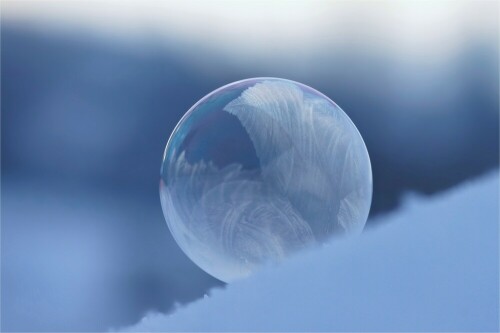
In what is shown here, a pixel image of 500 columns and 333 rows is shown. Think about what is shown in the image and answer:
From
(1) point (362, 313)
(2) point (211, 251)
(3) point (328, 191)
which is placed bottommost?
(2) point (211, 251)

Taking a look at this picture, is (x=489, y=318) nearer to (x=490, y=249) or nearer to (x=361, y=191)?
(x=490, y=249)

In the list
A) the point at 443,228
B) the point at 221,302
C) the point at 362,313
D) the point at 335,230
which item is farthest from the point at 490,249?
the point at 335,230

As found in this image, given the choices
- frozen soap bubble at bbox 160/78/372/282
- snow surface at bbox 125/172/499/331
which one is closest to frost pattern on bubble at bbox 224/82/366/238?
frozen soap bubble at bbox 160/78/372/282

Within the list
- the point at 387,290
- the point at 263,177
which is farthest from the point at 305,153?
the point at 387,290

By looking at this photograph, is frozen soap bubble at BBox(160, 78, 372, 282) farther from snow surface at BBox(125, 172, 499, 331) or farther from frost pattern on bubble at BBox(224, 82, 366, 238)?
snow surface at BBox(125, 172, 499, 331)

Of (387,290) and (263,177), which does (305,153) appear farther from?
(387,290)

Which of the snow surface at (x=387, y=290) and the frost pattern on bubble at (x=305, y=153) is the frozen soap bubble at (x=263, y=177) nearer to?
the frost pattern on bubble at (x=305, y=153)
